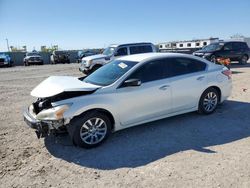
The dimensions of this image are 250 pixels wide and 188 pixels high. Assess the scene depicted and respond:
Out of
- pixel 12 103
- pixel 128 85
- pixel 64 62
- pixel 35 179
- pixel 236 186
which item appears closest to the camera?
pixel 236 186

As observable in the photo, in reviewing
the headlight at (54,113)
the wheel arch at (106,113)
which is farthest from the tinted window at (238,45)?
the headlight at (54,113)

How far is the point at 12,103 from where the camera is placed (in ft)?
29.3

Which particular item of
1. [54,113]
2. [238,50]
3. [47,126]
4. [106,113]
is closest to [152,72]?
[106,113]

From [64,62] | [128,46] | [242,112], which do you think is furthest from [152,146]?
[64,62]

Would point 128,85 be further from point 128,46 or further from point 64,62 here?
point 64,62

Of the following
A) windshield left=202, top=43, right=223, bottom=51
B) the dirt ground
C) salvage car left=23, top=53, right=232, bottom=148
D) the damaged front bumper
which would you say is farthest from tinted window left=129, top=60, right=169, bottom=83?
windshield left=202, top=43, right=223, bottom=51

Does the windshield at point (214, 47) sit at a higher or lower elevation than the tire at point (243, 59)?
higher

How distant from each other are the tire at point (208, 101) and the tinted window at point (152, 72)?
4.05 feet

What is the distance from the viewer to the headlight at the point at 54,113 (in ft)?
15.0

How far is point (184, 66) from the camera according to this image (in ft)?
20.5

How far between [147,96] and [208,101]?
194 cm

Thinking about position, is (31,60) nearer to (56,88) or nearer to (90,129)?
(56,88)

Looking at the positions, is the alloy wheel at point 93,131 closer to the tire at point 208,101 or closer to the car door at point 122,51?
the tire at point 208,101

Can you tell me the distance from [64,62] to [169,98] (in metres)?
31.8
